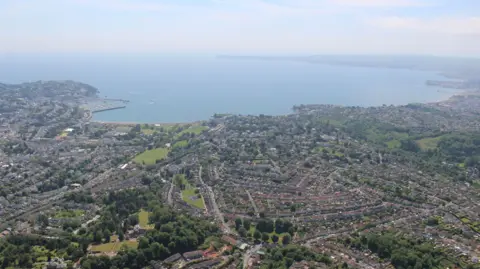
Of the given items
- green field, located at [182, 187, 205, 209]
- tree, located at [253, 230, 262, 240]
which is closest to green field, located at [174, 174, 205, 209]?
green field, located at [182, 187, 205, 209]

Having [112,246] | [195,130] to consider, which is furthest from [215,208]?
[195,130]

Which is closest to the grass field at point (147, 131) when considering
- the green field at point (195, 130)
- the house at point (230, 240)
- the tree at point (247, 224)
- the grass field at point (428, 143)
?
the green field at point (195, 130)

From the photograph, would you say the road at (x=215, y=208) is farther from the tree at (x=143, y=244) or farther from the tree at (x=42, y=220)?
the tree at (x=42, y=220)

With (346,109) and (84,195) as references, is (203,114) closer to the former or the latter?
(346,109)

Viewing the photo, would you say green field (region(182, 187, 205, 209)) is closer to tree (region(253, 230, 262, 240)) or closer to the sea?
tree (region(253, 230, 262, 240))

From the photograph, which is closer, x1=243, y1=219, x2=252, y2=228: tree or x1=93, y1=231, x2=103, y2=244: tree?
x1=93, y1=231, x2=103, y2=244: tree

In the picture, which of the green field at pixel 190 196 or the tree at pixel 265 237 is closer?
the tree at pixel 265 237
